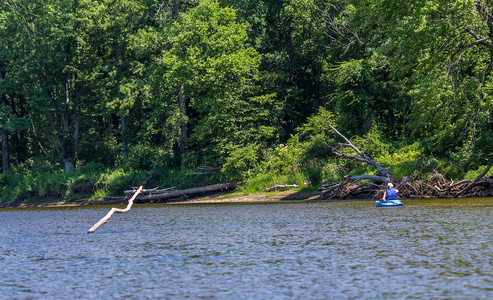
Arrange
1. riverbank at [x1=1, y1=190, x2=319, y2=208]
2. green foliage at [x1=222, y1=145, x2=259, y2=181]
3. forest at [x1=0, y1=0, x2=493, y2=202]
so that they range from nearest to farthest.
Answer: forest at [x1=0, y1=0, x2=493, y2=202] → riverbank at [x1=1, y1=190, x2=319, y2=208] → green foliage at [x1=222, y1=145, x2=259, y2=181]

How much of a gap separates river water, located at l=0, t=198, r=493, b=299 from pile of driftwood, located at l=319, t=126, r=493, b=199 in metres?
7.34

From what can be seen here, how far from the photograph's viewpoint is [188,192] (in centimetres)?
4516

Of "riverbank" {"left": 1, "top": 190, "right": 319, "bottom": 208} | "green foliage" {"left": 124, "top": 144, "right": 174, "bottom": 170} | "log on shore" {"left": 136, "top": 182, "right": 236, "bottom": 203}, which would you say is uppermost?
"green foliage" {"left": 124, "top": 144, "right": 174, "bottom": 170}

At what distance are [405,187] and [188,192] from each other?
1742cm

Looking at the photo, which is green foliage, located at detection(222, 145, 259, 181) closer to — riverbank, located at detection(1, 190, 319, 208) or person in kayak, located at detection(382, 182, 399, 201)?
riverbank, located at detection(1, 190, 319, 208)

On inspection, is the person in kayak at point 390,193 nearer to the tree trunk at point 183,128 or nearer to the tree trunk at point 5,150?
the tree trunk at point 183,128

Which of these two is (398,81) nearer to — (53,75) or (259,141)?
(259,141)

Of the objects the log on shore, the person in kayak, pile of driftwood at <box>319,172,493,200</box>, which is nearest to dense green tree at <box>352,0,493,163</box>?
pile of driftwood at <box>319,172,493,200</box>

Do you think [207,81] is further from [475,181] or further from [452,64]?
[475,181]

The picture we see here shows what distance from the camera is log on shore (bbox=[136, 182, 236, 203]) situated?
44438 millimetres

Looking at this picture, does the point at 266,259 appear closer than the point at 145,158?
Yes

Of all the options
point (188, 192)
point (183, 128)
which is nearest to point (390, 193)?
point (188, 192)

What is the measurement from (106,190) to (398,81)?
81.1ft

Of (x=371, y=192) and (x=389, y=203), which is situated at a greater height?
(x=371, y=192)
